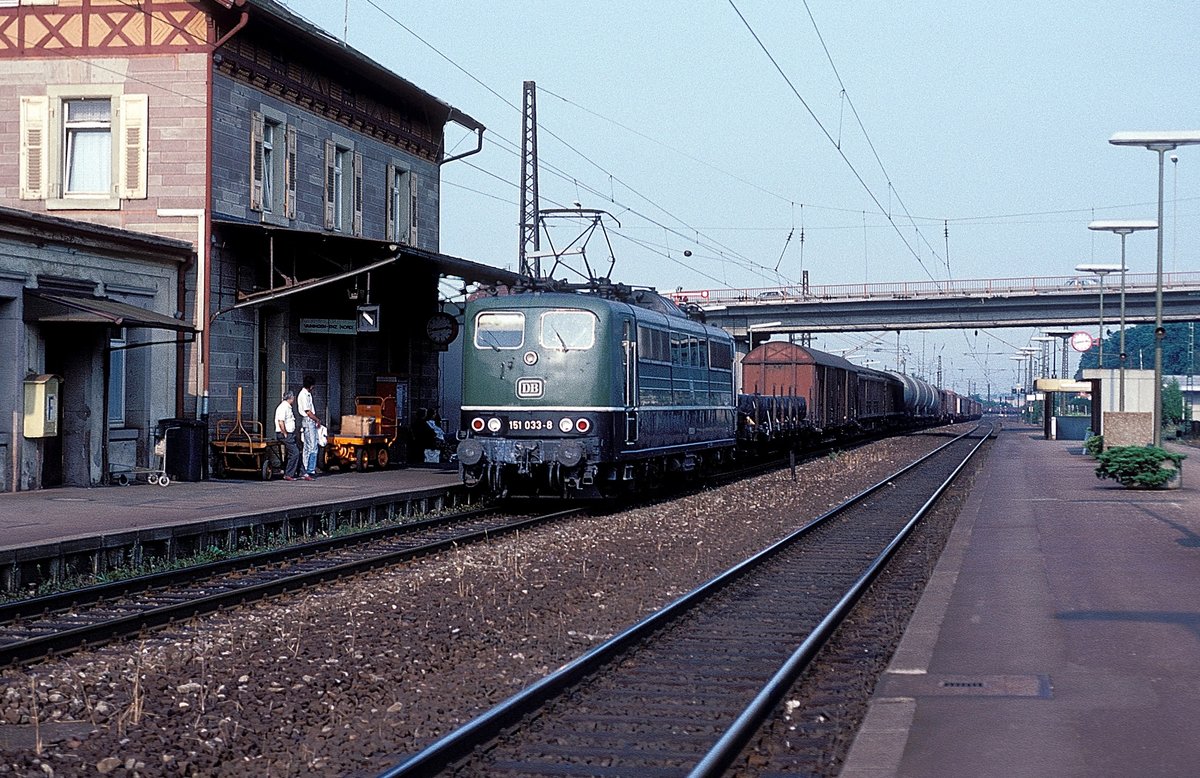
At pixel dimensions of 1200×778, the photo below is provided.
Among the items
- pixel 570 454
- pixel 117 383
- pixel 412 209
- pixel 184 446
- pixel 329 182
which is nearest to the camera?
pixel 570 454

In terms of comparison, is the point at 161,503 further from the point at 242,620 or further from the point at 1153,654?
the point at 1153,654

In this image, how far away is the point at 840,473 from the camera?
3181 centimetres

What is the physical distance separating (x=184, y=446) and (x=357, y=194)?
331 inches

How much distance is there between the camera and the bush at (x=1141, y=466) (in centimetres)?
2427

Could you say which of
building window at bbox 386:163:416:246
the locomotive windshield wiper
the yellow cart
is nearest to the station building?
the yellow cart

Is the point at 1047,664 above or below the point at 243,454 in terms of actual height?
below

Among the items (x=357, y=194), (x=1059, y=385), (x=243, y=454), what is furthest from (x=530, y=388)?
(x=1059, y=385)

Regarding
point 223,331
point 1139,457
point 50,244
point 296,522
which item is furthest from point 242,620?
point 1139,457

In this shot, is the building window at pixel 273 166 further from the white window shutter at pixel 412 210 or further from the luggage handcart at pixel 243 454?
the white window shutter at pixel 412 210

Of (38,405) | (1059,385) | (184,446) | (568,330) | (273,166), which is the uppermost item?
(273,166)

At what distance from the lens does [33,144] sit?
22.6 meters

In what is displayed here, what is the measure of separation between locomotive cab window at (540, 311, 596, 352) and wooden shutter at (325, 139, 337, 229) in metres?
8.54

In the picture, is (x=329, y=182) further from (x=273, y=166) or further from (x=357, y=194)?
(x=273, y=166)

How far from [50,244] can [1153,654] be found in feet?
50.0
